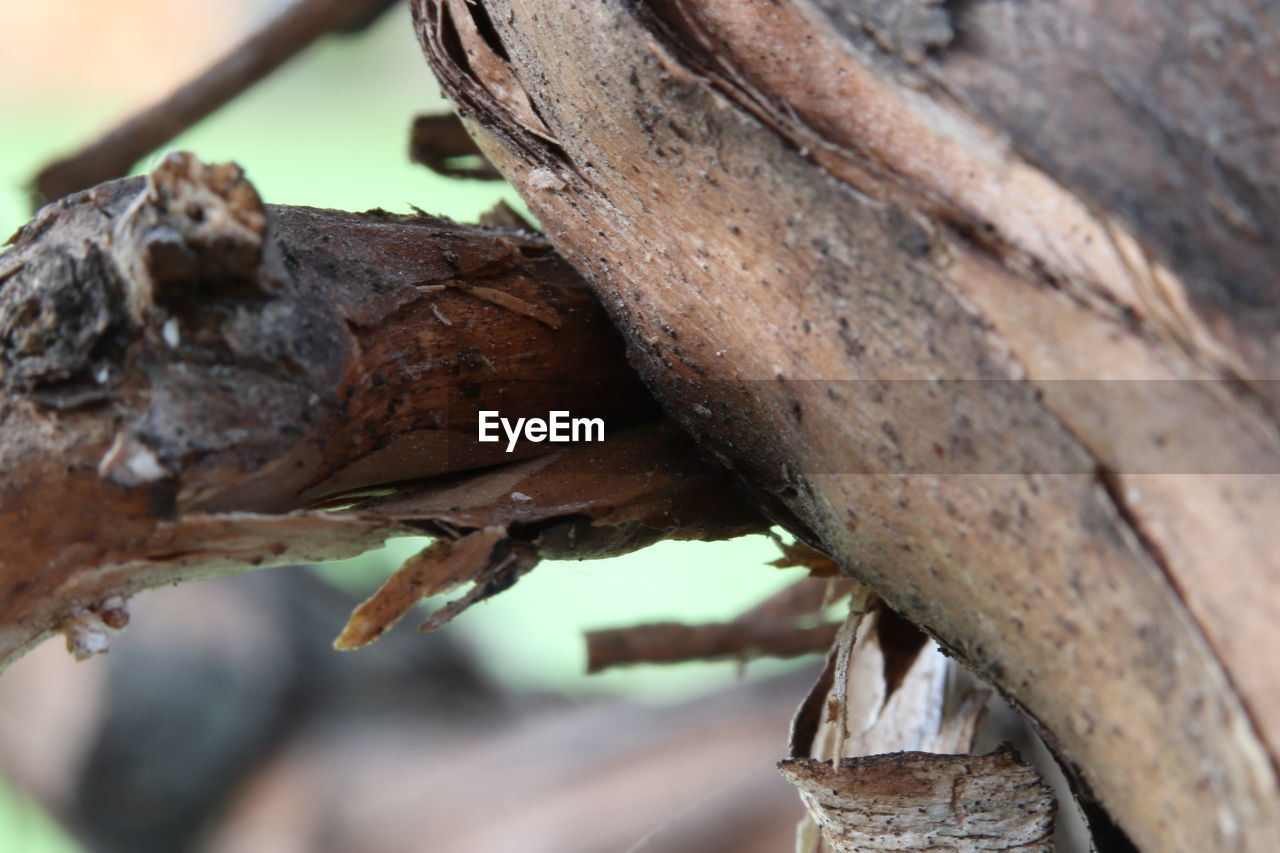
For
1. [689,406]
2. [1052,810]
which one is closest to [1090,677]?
[1052,810]

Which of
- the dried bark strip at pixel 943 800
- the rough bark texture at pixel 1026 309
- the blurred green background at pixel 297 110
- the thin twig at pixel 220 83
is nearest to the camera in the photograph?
the rough bark texture at pixel 1026 309

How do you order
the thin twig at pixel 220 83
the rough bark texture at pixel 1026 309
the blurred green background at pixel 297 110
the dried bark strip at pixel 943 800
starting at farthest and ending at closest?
the blurred green background at pixel 297 110
the thin twig at pixel 220 83
the dried bark strip at pixel 943 800
the rough bark texture at pixel 1026 309

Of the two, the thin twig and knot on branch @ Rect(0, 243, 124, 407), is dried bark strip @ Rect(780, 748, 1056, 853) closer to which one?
knot on branch @ Rect(0, 243, 124, 407)

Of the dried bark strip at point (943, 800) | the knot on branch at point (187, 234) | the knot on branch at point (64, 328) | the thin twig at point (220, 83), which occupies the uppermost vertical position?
the knot on branch at point (187, 234)

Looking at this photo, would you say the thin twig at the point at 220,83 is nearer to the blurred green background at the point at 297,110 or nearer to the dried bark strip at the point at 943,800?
the blurred green background at the point at 297,110

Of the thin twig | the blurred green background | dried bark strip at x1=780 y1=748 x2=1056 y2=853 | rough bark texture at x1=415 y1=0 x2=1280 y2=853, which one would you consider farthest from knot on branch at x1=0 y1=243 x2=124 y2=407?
the blurred green background

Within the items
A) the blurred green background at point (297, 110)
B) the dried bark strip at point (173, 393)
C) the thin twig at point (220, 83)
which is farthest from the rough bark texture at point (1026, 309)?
the blurred green background at point (297, 110)

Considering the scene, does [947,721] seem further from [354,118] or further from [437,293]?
[354,118]

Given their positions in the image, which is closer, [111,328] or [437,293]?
[111,328]
